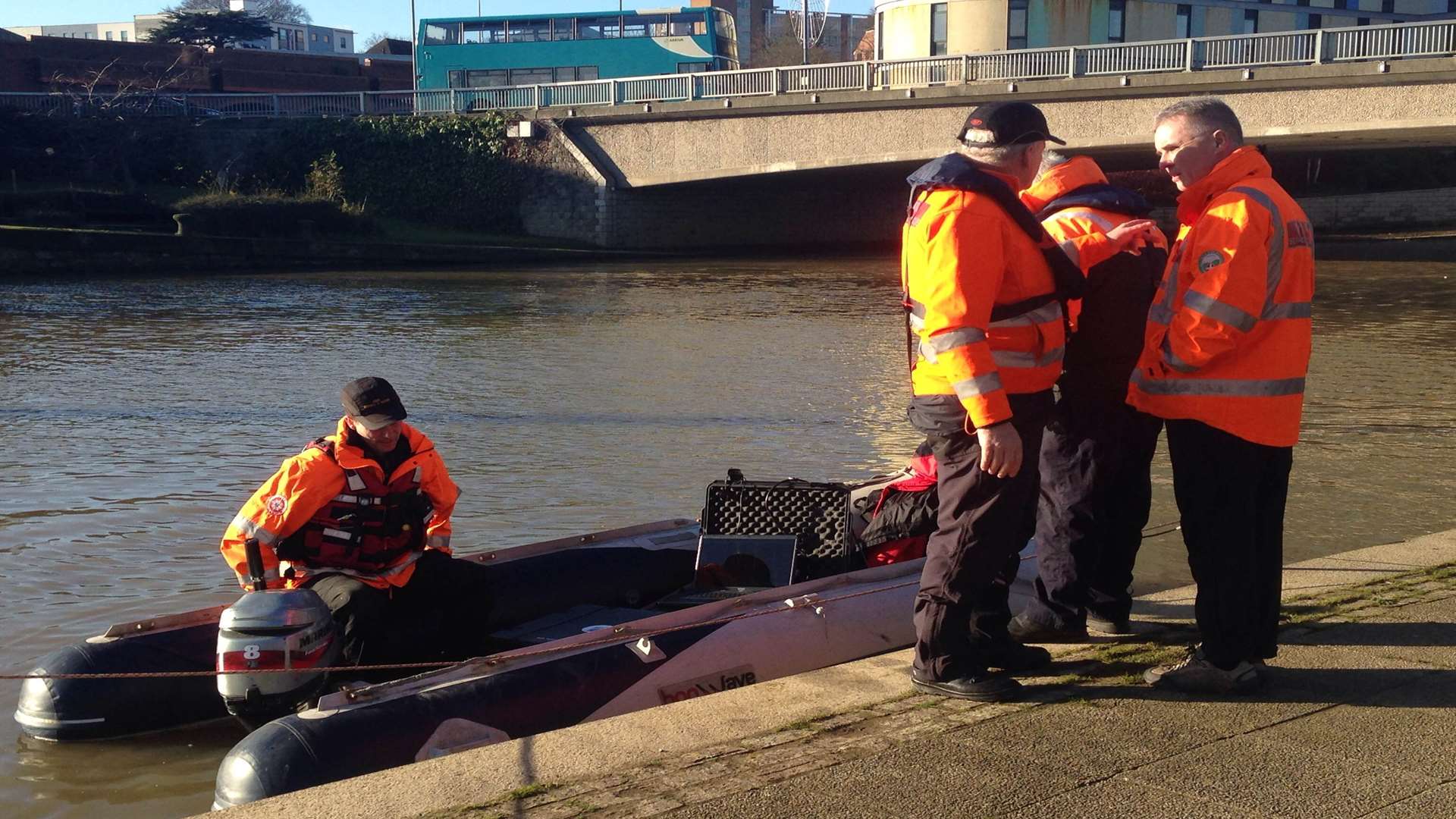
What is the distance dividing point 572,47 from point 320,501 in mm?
37818

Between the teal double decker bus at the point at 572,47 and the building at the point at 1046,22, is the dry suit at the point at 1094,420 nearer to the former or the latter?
the teal double decker bus at the point at 572,47

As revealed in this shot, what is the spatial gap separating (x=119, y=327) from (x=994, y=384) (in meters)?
19.4

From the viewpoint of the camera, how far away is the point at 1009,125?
4.05 m

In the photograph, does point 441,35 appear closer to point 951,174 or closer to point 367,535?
point 367,535

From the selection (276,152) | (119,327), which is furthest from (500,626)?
(276,152)

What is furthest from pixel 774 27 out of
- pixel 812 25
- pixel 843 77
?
pixel 843 77

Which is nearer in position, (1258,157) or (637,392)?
(1258,157)

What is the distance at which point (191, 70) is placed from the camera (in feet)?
161

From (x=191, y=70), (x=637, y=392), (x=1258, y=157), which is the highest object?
(x=191, y=70)

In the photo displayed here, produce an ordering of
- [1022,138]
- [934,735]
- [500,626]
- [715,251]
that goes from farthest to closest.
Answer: [715,251] < [500,626] < [1022,138] < [934,735]

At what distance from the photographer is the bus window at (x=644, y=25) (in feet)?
133

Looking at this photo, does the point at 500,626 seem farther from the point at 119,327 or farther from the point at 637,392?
the point at 119,327

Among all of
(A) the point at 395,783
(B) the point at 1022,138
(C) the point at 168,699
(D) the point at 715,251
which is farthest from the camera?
(D) the point at 715,251

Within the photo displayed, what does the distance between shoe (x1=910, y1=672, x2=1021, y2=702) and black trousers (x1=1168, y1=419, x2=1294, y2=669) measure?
1.93ft
